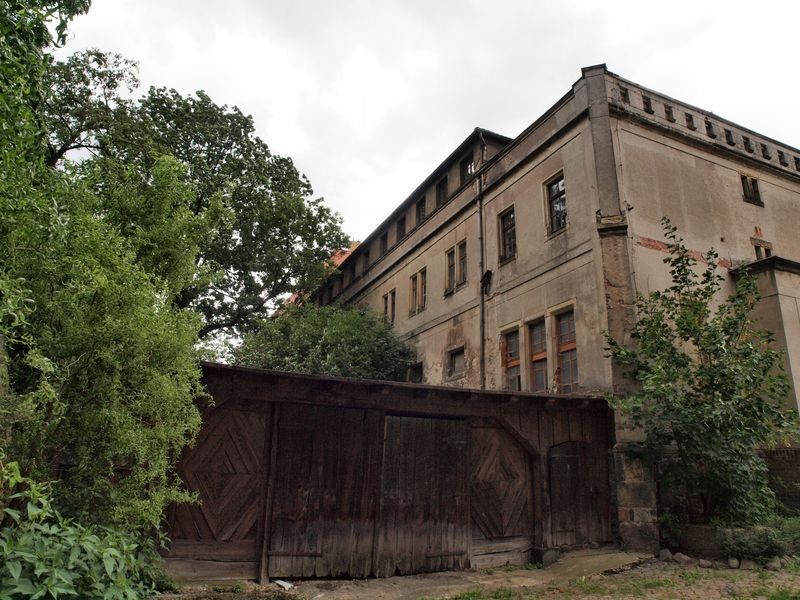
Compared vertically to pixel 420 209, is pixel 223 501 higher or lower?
lower

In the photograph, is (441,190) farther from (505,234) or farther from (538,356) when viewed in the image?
(538,356)

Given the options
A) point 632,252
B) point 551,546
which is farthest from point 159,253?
point 632,252

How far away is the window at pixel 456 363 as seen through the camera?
16953 millimetres

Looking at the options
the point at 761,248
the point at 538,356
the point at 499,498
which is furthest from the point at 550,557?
the point at 761,248

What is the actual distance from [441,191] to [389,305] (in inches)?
221

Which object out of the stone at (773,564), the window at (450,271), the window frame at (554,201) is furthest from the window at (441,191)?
the stone at (773,564)

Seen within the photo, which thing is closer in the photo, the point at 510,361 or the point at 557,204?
the point at 557,204

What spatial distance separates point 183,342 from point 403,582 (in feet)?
17.4

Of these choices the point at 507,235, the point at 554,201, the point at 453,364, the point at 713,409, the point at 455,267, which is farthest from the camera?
the point at 455,267

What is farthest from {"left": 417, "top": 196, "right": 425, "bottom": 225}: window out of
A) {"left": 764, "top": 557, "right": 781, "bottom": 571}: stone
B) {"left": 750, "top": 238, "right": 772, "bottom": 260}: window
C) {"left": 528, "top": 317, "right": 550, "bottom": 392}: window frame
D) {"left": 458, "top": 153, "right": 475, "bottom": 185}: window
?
{"left": 764, "top": 557, "right": 781, "bottom": 571}: stone

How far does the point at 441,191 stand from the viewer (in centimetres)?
2042

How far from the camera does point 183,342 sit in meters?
5.73

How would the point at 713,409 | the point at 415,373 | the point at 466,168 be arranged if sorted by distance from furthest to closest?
the point at 415,373, the point at 466,168, the point at 713,409

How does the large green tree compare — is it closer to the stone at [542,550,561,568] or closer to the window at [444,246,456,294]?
the stone at [542,550,561,568]
